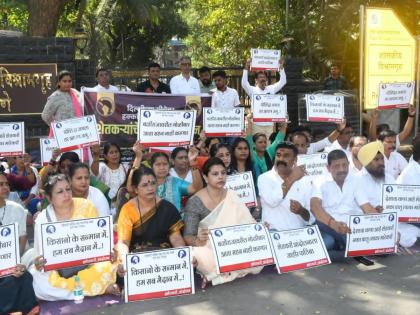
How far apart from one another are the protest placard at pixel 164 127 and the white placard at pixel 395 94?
2866 millimetres

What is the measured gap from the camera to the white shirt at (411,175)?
589 centimetres

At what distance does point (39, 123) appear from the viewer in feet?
31.1

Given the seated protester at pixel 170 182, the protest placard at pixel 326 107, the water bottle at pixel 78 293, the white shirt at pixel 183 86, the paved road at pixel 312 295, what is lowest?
the paved road at pixel 312 295

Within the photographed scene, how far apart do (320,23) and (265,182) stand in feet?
32.5

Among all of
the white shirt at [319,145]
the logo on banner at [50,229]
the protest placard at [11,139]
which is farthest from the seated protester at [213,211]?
the white shirt at [319,145]

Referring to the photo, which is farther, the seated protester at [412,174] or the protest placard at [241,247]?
the seated protester at [412,174]

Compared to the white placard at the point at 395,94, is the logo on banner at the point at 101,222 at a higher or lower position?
lower

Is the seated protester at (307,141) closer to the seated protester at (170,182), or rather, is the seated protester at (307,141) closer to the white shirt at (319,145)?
the white shirt at (319,145)

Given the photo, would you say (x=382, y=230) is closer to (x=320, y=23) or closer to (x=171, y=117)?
(x=171, y=117)

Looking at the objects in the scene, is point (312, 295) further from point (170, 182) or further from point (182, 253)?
point (170, 182)

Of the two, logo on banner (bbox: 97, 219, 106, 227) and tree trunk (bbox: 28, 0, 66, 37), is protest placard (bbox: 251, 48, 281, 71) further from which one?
logo on banner (bbox: 97, 219, 106, 227)

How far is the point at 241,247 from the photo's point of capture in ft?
15.6

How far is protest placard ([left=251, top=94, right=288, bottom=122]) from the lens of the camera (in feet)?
24.5

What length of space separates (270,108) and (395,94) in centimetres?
176
